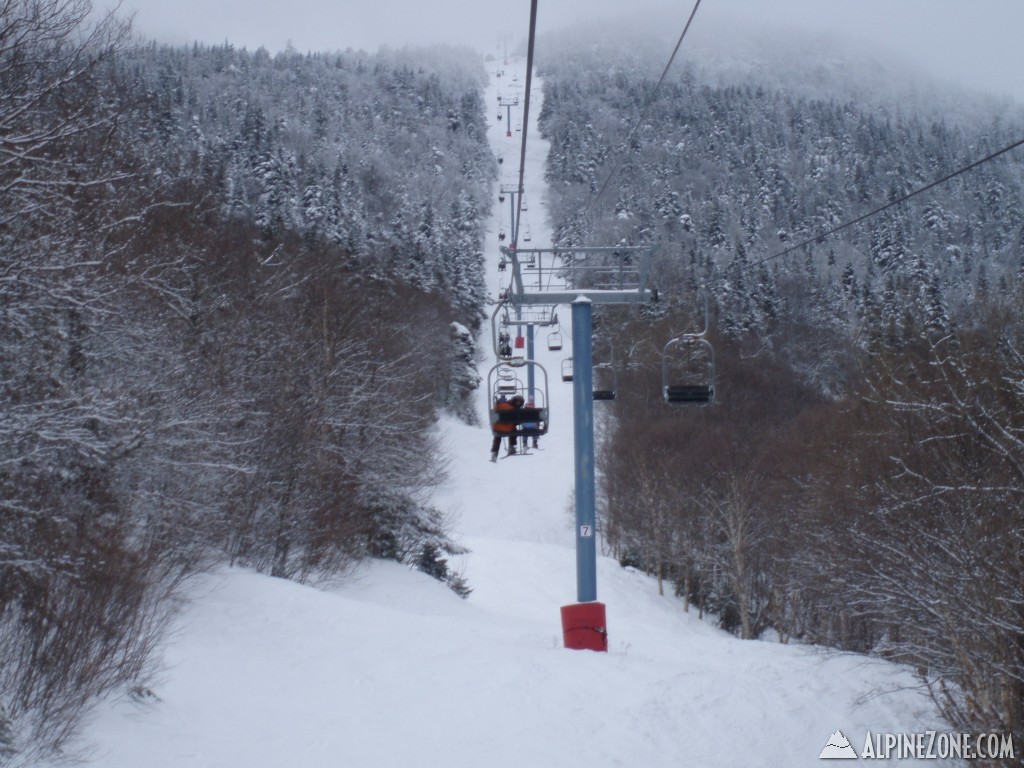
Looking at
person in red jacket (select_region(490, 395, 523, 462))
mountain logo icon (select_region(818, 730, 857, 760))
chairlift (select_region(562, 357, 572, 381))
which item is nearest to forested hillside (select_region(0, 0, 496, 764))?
person in red jacket (select_region(490, 395, 523, 462))

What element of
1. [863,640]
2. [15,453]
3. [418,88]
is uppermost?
[418,88]

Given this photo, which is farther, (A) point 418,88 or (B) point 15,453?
(A) point 418,88

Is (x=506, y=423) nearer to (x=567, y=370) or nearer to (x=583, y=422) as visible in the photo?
(x=583, y=422)

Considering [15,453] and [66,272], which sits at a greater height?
[66,272]

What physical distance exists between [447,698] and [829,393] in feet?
171

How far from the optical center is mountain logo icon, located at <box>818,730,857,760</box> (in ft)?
26.4

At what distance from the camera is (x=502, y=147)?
16825 cm

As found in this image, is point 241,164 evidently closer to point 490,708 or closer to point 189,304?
point 189,304

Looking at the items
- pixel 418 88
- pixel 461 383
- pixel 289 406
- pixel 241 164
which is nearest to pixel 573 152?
pixel 418 88

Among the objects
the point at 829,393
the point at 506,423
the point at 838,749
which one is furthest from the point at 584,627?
the point at 829,393

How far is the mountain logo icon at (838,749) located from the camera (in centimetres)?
805

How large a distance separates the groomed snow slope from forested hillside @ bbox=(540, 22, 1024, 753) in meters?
1.45

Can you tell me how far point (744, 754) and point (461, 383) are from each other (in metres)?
47.8

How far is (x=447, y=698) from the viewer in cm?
956
